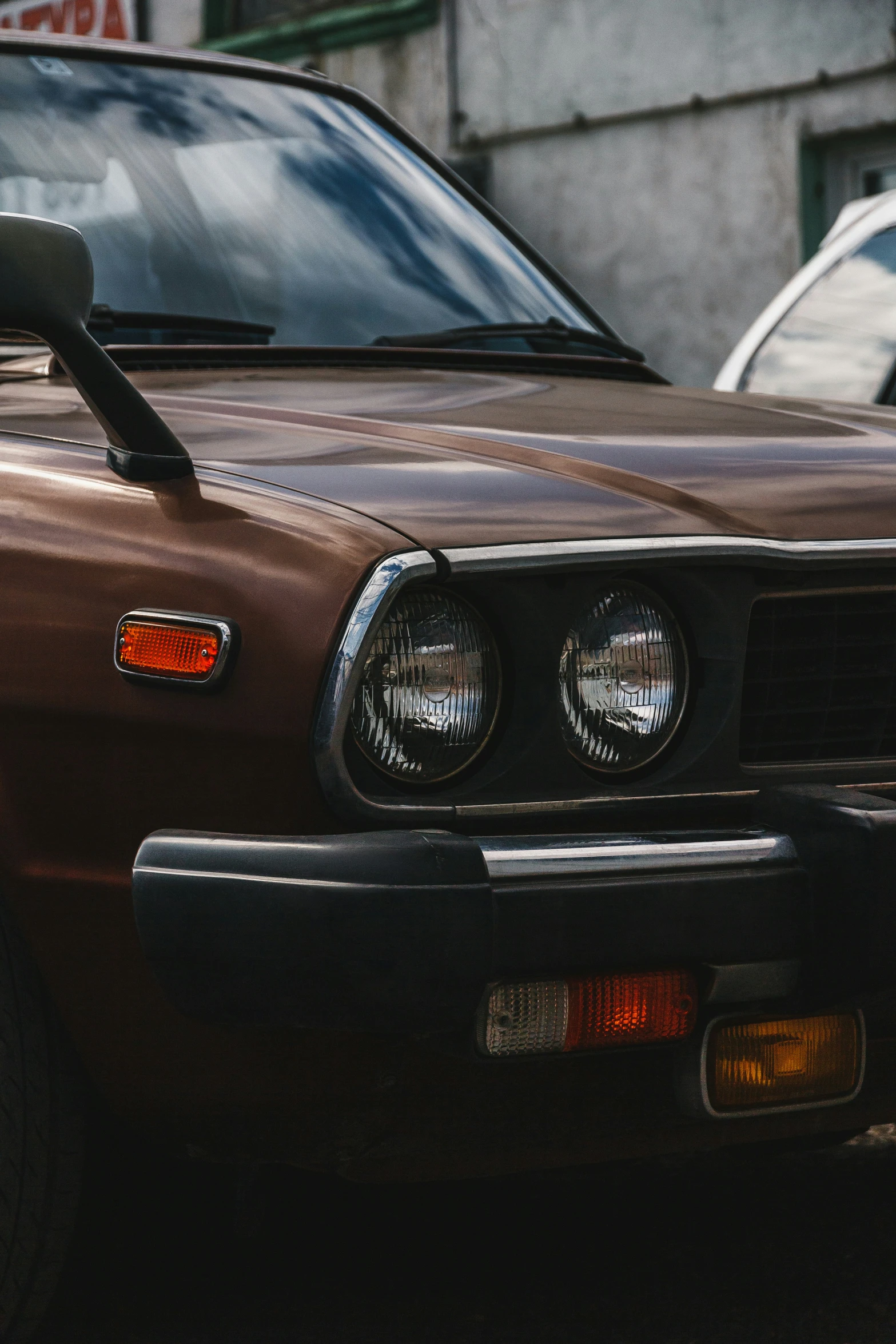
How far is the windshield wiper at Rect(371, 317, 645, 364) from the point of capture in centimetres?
335

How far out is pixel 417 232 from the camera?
3.61m

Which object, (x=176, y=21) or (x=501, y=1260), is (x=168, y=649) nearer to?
(x=501, y=1260)

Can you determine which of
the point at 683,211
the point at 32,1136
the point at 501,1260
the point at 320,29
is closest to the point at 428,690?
the point at 32,1136

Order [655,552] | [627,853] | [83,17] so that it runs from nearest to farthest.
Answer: [627,853] → [655,552] → [83,17]

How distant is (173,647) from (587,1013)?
612 mm

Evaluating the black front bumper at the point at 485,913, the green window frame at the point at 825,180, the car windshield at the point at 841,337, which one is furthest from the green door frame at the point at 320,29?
the black front bumper at the point at 485,913

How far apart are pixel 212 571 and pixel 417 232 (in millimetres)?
1686

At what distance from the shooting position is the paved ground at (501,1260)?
2562 millimetres

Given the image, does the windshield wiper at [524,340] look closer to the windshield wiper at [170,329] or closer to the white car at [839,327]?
the windshield wiper at [170,329]

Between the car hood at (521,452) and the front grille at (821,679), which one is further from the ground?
the car hood at (521,452)

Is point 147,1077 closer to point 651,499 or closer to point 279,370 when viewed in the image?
point 651,499

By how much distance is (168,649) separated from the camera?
2.10 metres

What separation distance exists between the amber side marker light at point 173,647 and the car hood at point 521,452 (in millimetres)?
228

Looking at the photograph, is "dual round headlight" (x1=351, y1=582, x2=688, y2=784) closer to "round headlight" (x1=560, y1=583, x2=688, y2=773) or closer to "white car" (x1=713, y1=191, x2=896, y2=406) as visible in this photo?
"round headlight" (x1=560, y1=583, x2=688, y2=773)
